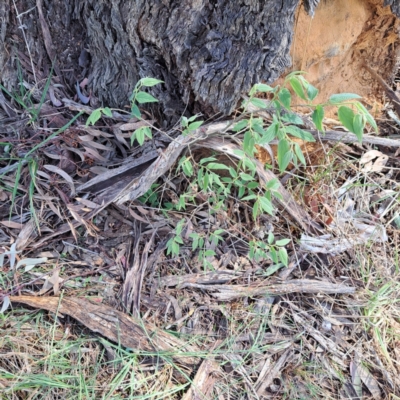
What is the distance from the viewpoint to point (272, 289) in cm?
171

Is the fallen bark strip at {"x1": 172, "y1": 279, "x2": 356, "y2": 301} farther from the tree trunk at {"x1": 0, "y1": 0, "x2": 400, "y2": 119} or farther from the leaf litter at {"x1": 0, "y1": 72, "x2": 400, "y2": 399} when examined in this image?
the tree trunk at {"x1": 0, "y1": 0, "x2": 400, "y2": 119}

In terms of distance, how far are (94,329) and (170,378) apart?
0.33m

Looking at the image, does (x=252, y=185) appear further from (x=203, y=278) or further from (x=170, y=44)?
(x=170, y=44)

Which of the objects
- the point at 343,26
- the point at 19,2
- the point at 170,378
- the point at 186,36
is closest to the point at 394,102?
the point at 343,26

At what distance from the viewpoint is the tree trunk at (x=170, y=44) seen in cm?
146

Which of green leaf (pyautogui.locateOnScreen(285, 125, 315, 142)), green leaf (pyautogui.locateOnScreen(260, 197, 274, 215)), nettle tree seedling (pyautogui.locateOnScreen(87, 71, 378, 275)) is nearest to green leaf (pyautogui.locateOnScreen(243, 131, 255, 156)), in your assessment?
nettle tree seedling (pyautogui.locateOnScreen(87, 71, 378, 275))

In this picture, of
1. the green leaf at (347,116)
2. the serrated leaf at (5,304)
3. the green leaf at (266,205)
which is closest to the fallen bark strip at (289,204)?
the green leaf at (266,205)

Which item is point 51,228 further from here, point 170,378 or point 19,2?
point 19,2

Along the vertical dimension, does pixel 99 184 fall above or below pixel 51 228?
above

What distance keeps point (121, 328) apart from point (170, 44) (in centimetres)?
107

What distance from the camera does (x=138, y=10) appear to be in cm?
150

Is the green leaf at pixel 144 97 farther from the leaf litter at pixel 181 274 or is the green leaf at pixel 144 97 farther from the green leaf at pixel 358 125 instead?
the green leaf at pixel 358 125

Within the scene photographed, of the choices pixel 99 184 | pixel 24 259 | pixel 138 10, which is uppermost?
pixel 138 10

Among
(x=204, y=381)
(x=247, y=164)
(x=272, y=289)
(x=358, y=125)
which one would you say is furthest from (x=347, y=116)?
(x=204, y=381)
